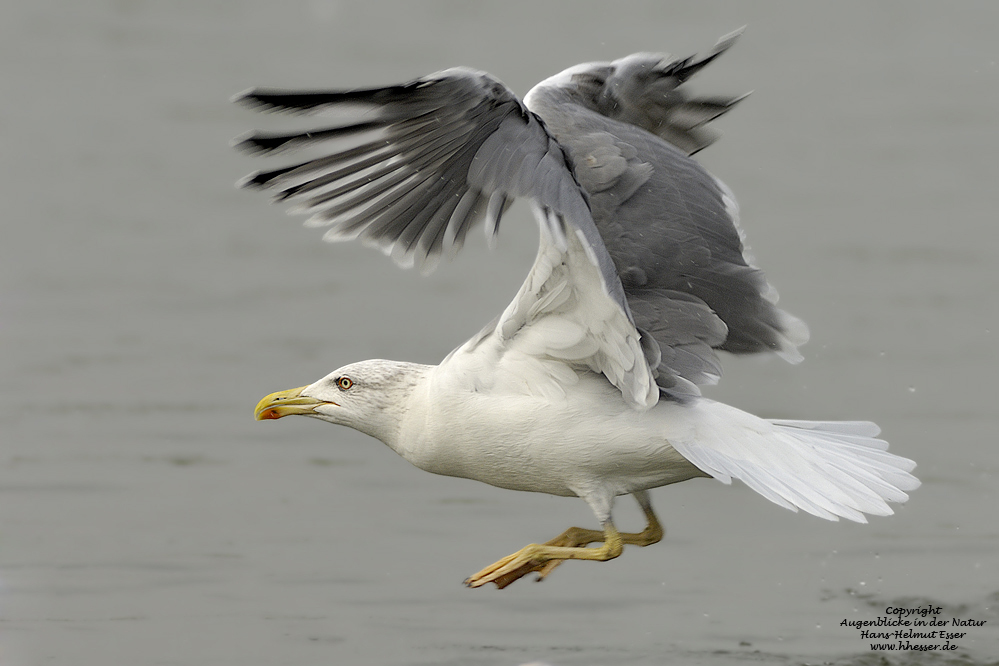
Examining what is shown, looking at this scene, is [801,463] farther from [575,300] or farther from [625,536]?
[575,300]

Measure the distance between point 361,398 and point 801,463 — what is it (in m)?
1.37

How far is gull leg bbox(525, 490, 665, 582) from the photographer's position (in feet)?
13.6

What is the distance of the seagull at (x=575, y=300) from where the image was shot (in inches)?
134

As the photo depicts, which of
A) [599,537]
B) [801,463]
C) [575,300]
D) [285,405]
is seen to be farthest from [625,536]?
[285,405]

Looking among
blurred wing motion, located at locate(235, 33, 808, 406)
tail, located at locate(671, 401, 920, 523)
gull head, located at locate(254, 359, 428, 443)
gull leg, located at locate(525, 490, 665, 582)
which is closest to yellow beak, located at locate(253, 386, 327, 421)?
gull head, located at locate(254, 359, 428, 443)

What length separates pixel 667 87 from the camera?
4.68 meters

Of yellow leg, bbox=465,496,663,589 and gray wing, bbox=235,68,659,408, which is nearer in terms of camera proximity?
gray wing, bbox=235,68,659,408

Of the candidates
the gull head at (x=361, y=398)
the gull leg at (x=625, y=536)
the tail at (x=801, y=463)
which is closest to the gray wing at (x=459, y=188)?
the tail at (x=801, y=463)

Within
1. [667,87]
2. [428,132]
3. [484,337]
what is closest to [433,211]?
[428,132]

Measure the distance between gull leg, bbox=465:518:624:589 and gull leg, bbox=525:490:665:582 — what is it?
9 cm

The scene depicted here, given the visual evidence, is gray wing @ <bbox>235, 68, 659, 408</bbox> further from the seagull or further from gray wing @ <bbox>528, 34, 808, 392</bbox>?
gray wing @ <bbox>528, 34, 808, 392</bbox>

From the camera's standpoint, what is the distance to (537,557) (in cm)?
406

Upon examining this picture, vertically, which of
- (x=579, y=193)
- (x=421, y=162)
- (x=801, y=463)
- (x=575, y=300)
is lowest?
(x=801, y=463)

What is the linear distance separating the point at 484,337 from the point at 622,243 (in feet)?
1.83
